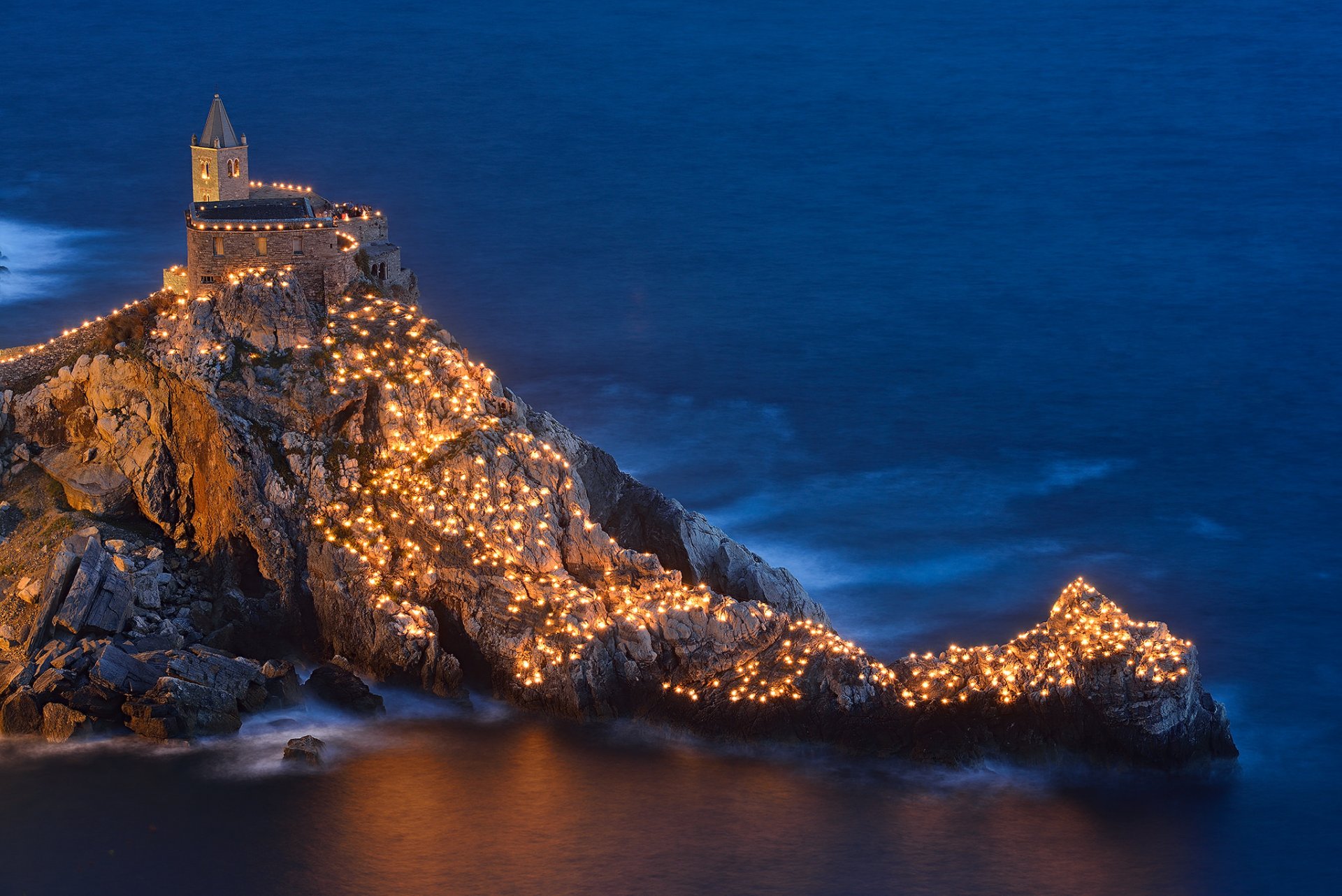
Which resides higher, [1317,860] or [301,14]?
[301,14]

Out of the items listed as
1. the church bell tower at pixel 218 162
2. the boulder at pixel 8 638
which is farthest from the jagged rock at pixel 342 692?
the church bell tower at pixel 218 162

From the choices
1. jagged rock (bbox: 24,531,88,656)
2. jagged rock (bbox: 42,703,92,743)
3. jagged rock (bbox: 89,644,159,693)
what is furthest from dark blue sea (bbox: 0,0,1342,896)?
jagged rock (bbox: 24,531,88,656)

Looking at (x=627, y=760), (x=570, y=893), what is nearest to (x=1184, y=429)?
(x=627, y=760)

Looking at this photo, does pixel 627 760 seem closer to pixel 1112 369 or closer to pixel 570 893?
pixel 570 893

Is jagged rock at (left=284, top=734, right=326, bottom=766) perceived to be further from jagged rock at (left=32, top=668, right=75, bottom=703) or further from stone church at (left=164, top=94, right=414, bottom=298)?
stone church at (left=164, top=94, right=414, bottom=298)

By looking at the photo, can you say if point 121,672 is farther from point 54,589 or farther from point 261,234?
point 261,234

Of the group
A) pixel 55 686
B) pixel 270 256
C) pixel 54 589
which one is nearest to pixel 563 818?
pixel 55 686
